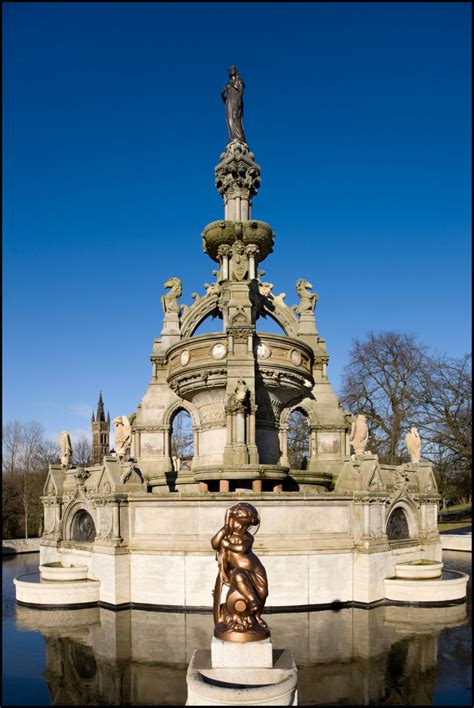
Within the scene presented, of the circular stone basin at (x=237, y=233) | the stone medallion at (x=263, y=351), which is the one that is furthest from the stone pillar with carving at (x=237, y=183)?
the stone medallion at (x=263, y=351)

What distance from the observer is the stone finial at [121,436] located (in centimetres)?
1974

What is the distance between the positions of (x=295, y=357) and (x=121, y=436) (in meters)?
7.68

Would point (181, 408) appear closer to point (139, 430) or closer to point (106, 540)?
point (139, 430)

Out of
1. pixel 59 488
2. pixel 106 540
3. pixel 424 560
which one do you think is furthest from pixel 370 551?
pixel 59 488

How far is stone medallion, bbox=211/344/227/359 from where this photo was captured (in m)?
23.6

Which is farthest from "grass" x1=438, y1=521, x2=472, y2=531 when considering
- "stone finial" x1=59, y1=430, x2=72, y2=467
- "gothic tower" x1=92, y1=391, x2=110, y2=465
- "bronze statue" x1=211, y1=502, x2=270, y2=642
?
"gothic tower" x1=92, y1=391, x2=110, y2=465

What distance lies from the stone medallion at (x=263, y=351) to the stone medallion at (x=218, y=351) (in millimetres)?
1276

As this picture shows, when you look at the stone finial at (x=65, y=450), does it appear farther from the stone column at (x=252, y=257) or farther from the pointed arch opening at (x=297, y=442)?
the pointed arch opening at (x=297, y=442)

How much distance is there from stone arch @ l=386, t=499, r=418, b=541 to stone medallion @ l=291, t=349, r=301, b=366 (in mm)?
6660

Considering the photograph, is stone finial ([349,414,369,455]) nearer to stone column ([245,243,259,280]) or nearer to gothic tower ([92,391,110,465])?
stone column ([245,243,259,280])

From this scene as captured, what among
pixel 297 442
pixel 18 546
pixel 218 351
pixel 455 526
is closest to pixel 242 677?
pixel 218 351

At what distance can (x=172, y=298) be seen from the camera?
106ft

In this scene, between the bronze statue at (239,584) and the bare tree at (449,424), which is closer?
the bronze statue at (239,584)

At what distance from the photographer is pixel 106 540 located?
17828 millimetres
